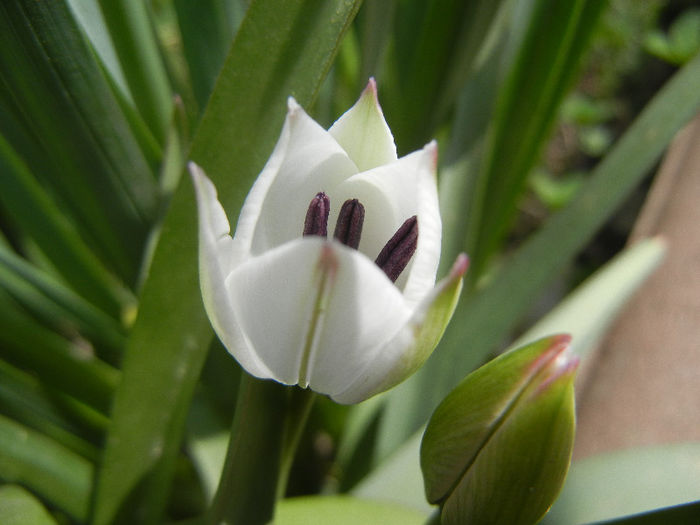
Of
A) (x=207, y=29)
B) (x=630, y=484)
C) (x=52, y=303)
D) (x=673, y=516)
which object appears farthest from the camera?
(x=52, y=303)

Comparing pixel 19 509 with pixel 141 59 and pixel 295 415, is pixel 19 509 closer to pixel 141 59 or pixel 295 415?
pixel 295 415

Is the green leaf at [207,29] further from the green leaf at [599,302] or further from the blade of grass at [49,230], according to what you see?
the green leaf at [599,302]

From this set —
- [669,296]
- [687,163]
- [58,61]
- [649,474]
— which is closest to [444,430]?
[649,474]

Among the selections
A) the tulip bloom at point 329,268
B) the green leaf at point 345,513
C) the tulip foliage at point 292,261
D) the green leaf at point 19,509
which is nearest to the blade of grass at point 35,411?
the tulip foliage at point 292,261

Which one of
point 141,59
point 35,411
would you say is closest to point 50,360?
point 35,411

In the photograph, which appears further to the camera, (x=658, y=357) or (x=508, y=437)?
(x=658, y=357)

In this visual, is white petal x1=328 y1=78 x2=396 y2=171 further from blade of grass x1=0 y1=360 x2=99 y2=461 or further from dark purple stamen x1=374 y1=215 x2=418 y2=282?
blade of grass x1=0 y1=360 x2=99 y2=461

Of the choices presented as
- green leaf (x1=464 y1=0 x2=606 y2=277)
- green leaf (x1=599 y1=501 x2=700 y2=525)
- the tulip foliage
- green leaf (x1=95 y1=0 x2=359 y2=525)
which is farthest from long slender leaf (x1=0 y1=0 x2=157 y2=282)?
green leaf (x1=599 y1=501 x2=700 y2=525)

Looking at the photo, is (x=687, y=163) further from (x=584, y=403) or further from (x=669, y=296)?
(x=584, y=403)

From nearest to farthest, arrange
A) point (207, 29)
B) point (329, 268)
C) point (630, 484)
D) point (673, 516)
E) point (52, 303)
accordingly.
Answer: point (329, 268) → point (673, 516) → point (630, 484) → point (207, 29) → point (52, 303)
